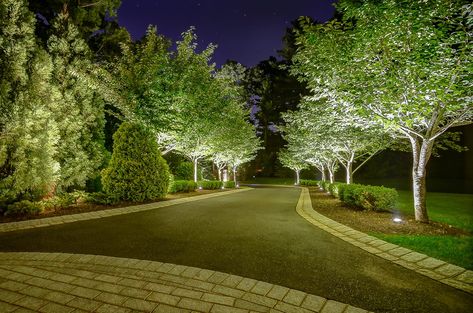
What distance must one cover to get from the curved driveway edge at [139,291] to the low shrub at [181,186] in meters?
11.8

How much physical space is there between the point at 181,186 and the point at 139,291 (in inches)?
561

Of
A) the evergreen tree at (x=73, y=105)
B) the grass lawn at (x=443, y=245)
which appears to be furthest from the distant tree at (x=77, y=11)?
the grass lawn at (x=443, y=245)

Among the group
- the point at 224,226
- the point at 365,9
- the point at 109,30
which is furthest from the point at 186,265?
the point at 109,30

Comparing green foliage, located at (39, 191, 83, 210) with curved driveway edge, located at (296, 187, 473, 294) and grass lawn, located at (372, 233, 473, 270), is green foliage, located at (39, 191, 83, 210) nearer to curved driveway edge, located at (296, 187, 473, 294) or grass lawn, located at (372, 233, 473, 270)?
curved driveway edge, located at (296, 187, 473, 294)

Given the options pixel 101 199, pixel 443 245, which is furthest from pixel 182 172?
pixel 443 245

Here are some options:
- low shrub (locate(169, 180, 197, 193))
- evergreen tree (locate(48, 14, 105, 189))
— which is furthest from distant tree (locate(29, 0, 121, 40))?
low shrub (locate(169, 180, 197, 193))

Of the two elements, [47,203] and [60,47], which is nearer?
[47,203]

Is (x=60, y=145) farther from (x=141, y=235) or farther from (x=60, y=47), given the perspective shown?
(x=141, y=235)

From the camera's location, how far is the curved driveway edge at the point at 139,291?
314cm

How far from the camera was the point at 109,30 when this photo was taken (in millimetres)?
22188

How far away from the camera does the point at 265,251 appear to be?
17.0 feet

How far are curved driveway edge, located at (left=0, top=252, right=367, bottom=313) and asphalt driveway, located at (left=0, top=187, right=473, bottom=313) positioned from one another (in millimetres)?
332

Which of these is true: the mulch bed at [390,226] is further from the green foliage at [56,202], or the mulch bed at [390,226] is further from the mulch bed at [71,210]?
the green foliage at [56,202]

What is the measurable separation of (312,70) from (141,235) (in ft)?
21.8
